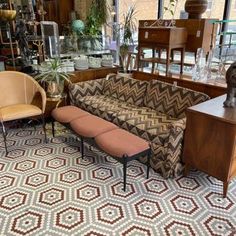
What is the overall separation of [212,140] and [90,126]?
119cm

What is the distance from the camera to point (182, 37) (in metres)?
3.02

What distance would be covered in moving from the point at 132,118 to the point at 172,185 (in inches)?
33.5

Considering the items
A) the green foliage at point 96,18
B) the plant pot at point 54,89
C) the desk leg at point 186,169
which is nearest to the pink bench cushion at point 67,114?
the plant pot at point 54,89

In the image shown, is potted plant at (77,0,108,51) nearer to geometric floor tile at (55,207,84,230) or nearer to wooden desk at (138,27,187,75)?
wooden desk at (138,27,187,75)

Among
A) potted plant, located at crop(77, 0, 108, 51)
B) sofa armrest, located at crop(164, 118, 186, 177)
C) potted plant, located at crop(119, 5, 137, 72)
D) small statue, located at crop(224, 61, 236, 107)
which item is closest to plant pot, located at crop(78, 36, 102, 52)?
potted plant, located at crop(77, 0, 108, 51)

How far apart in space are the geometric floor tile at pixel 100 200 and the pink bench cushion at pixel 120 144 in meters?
0.36

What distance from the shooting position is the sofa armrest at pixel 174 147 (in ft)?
7.27

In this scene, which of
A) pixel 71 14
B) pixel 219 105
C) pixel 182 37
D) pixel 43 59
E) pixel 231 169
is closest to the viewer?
pixel 231 169

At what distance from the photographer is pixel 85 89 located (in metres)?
3.55

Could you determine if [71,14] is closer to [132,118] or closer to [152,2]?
[152,2]

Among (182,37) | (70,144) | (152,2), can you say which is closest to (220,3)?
(182,37)

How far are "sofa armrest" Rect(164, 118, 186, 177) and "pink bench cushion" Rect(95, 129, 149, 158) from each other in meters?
0.22

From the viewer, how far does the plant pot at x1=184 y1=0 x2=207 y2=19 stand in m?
2.92

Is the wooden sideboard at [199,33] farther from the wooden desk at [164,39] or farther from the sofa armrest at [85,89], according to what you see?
the sofa armrest at [85,89]
